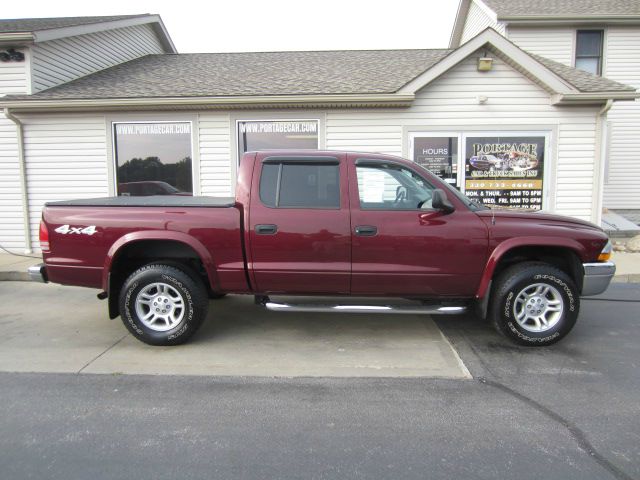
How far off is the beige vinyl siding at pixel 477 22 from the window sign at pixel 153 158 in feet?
30.5

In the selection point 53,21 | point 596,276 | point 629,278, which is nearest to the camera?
point 596,276

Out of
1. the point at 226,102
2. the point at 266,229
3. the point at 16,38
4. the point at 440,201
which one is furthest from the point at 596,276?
the point at 16,38

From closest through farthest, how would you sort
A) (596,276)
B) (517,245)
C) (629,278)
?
(517,245)
(596,276)
(629,278)

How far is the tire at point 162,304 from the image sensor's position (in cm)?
464

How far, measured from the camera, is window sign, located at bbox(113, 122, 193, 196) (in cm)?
967

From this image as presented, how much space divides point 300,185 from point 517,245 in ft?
7.15

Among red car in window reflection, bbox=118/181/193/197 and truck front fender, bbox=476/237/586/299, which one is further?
red car in window reflection, bbox=118/181/193/197

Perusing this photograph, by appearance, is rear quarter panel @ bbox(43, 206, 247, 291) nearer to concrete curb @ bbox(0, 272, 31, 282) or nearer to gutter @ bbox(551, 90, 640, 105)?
concrete curb @ bbox(0, 272, 31, 282)

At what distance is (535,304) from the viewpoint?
4633 mm

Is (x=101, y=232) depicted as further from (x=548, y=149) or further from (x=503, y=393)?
(x=548, y=149)

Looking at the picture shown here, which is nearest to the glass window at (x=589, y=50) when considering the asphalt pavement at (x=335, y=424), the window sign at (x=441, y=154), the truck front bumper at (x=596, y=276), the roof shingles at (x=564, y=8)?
the roof shingles at (x=564, y=8)

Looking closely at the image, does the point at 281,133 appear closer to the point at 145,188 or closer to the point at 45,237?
the point at 145,188

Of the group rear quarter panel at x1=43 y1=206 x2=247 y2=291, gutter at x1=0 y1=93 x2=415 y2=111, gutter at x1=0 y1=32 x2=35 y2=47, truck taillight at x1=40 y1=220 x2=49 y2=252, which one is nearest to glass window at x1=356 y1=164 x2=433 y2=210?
rear quarter panel at x1=43 y1=206 x2=247 y2=291

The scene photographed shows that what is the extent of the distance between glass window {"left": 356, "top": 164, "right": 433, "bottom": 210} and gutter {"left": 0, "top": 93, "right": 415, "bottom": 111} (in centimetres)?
458
